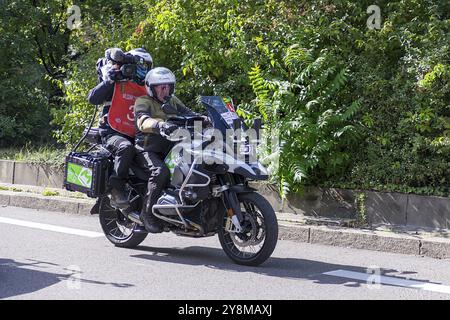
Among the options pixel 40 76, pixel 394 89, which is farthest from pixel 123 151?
pixel 40 76

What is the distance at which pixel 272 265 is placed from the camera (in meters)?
7.11

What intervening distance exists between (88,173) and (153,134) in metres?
0.91

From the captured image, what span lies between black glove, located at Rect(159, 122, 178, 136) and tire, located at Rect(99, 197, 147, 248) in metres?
1.35

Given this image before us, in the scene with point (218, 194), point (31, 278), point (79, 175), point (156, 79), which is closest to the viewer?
point (31, 278)

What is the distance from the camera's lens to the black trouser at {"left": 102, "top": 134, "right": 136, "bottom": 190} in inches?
296

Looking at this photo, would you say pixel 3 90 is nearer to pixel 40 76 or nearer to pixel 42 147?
pixel 40 76

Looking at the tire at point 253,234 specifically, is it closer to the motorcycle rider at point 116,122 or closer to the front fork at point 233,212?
the front fork at point 233,212

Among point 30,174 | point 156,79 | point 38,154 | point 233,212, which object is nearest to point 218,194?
point 233,212

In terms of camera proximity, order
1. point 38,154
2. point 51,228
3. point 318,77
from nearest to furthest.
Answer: point 51,228, point 318,77, point 38,154

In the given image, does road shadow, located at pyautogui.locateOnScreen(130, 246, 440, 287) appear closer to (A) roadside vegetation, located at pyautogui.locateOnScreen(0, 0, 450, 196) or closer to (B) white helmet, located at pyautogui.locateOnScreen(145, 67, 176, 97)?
(B) white helmet, located at pyautogui.locateOnScreen(145, 67, 176, 97)

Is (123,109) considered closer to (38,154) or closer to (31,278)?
(31,278)

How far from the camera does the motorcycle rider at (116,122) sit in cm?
755

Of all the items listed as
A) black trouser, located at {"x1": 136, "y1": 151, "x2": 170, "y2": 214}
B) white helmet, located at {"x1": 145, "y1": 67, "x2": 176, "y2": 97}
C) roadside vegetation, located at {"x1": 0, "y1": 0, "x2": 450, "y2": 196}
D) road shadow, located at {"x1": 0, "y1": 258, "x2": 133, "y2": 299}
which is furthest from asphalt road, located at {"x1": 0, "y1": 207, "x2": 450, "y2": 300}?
white helmet, located at {"x1": 145, "y1": 67, "x2": 176, "y2": 97}
